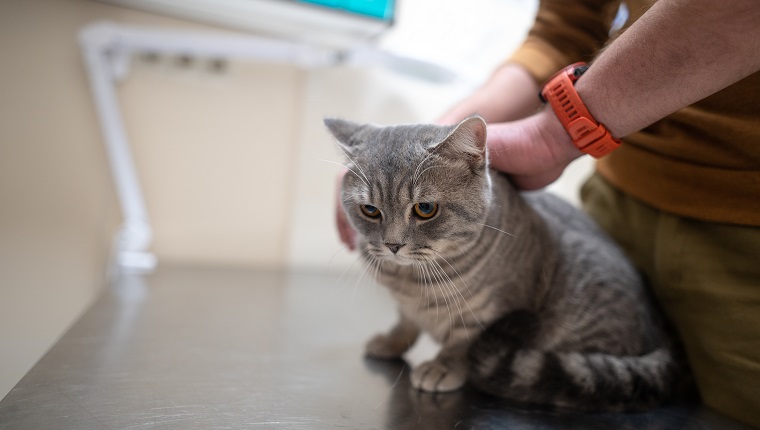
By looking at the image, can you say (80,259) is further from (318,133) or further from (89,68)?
(318,133)

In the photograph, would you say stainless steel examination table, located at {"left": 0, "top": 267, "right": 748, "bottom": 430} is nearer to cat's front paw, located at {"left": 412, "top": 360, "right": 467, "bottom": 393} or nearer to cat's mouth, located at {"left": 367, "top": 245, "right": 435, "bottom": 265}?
cat's front paw, located at {"left": 412, "top": 360, "right": 467, "bottom": 393}

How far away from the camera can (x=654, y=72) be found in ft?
2.68

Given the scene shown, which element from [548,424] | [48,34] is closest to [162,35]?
[48,34]

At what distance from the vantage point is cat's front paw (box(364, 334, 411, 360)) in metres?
1.15

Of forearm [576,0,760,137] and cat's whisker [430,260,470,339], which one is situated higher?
forearm [576,0,760,137]

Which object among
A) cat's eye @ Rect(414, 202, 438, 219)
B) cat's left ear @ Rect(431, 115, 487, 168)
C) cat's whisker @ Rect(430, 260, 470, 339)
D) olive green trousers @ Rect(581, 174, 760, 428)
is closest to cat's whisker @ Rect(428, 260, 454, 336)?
cat's whisker @ Rect(430, 260, 470, 339)

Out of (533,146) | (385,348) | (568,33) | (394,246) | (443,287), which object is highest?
(568,33)

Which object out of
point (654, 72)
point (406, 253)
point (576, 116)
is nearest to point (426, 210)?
point (406, 253)

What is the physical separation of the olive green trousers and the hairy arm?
12.1 inches

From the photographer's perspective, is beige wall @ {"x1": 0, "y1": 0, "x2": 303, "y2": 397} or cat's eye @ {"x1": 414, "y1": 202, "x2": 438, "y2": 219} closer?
cat's eye @ {"x1": 414, "y1": 202, "x2": 438, "y2": 219}

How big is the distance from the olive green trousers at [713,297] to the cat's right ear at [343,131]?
0.72m

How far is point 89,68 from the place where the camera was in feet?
5.20

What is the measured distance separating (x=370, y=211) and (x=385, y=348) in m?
0.36

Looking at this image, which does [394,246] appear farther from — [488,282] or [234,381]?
[234,381]
